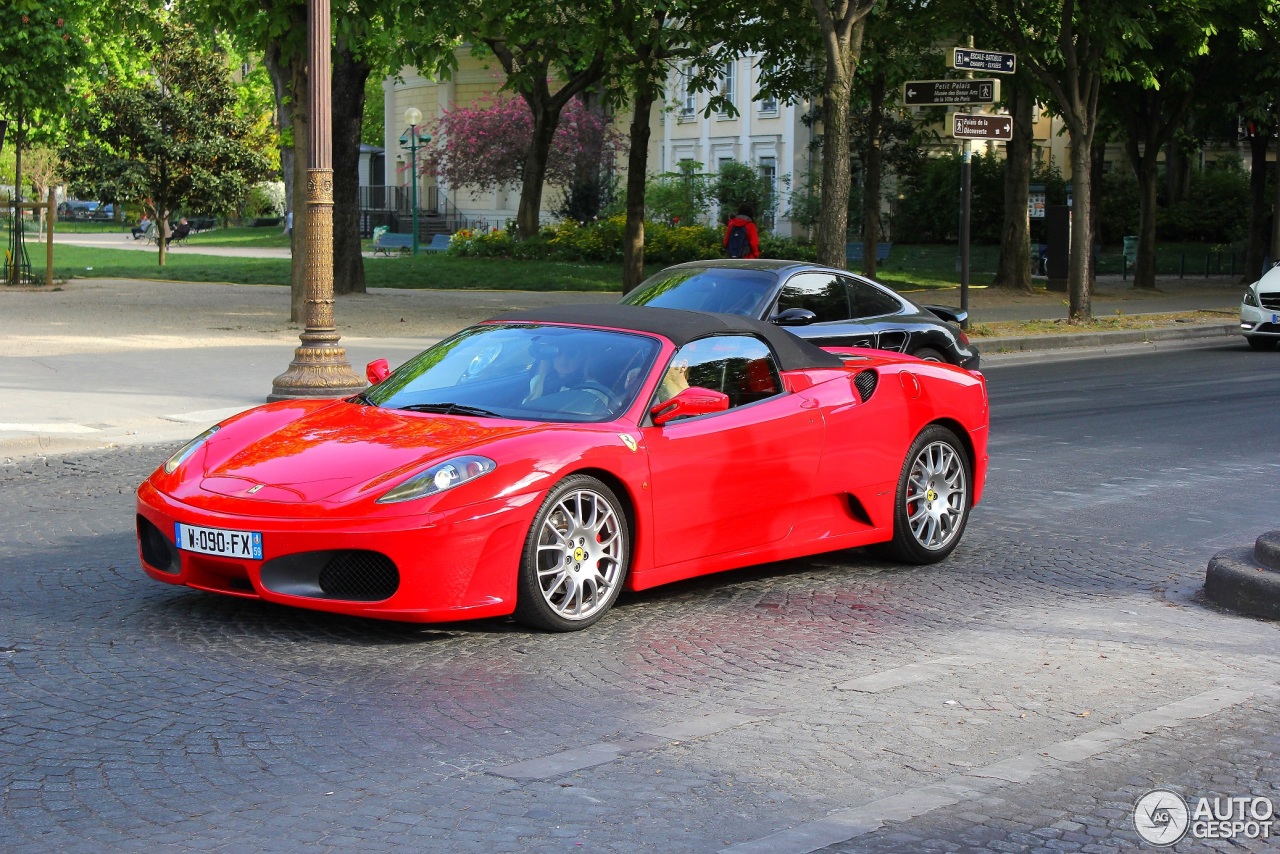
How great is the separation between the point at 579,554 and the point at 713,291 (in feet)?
23.6

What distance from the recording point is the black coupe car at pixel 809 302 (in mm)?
13383

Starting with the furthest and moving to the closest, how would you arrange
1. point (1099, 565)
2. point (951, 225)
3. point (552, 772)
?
point (951, 225) → point (1099, 565) → point (552, 772)

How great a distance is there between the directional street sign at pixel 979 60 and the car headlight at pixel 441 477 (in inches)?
601

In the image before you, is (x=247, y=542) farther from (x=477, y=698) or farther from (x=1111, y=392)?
(x=1111, y=392)

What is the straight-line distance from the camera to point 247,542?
6.17 meters

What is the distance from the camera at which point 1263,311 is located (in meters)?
23.1

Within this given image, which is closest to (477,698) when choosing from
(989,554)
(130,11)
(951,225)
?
(989,554)

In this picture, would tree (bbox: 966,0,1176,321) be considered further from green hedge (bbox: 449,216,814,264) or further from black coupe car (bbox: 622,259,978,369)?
black coupe car (bbox: 622,259,978,369)

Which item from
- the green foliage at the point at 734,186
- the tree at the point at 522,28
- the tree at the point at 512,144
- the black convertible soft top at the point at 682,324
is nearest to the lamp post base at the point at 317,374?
the black convertible soft top at the point at 682,324

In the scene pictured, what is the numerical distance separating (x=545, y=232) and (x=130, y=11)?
18.3 metres

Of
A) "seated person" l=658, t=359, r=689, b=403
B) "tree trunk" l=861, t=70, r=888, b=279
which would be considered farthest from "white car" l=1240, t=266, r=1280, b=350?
"seated person" l=658, t=359, r=689, b=403

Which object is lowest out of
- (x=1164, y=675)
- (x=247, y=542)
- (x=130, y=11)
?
(x=1164, y=675)

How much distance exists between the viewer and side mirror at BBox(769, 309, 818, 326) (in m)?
13.3

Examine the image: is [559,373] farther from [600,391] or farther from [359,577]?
[359,577]
